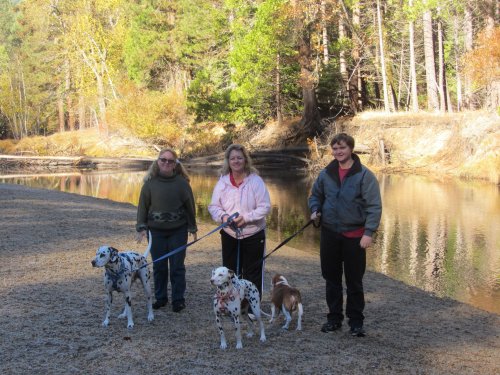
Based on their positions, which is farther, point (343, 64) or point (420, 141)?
point (343, 64)

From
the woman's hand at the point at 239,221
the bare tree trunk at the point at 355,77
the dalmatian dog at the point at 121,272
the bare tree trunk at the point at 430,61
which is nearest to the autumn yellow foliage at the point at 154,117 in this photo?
the bare tree trunk at the point at 355,77

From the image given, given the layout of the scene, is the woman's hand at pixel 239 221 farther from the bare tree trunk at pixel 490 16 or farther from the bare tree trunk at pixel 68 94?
the bare tree trunk at pixel 68 94

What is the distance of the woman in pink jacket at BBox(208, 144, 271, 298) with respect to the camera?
622cm

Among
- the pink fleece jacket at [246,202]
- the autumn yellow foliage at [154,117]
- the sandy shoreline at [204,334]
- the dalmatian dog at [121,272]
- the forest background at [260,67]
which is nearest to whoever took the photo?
the sandy shoreline at [204,334]

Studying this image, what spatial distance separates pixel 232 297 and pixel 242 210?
3.40 feet

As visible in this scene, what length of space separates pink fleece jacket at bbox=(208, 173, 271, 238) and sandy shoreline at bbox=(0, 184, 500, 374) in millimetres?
1217

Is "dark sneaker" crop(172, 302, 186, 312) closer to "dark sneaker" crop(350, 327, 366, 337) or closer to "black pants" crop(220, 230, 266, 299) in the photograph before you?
"black pants" crop(220, 230, 266, 299)

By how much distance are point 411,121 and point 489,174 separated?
326 inches

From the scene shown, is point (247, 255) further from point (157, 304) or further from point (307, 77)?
point (307, 77)

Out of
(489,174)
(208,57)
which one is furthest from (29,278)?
(208,57)

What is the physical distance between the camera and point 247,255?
6422 millimetres

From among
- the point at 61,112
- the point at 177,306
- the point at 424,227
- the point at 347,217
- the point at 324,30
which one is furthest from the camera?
the point at 61,112

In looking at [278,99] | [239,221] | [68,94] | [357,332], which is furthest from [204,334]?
[68,94]

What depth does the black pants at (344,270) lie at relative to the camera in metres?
6.05
